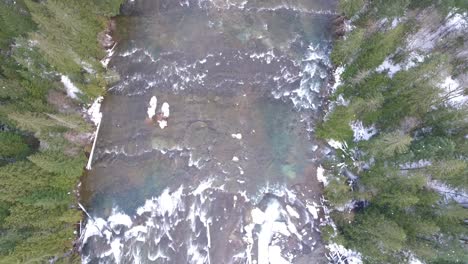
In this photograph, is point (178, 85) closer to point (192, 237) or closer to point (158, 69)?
point (158, 69)

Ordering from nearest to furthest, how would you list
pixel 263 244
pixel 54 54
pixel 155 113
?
pixel 54 54 < pixel 263 244 < pixel 155 113

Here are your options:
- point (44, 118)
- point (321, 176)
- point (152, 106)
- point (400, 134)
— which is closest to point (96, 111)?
point (152, 106)

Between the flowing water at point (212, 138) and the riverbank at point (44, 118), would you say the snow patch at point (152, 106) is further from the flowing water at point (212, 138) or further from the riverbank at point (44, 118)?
the riverbank at point (44, 118)

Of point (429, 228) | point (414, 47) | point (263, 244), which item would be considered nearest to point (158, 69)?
point (263, 244)

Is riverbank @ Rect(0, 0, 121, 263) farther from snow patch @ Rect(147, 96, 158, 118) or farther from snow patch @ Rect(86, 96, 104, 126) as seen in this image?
snow patch @ Rect(147, 96, 158, 118)

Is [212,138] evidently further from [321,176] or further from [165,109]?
[321,176]

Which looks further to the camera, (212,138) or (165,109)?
(165,109)
